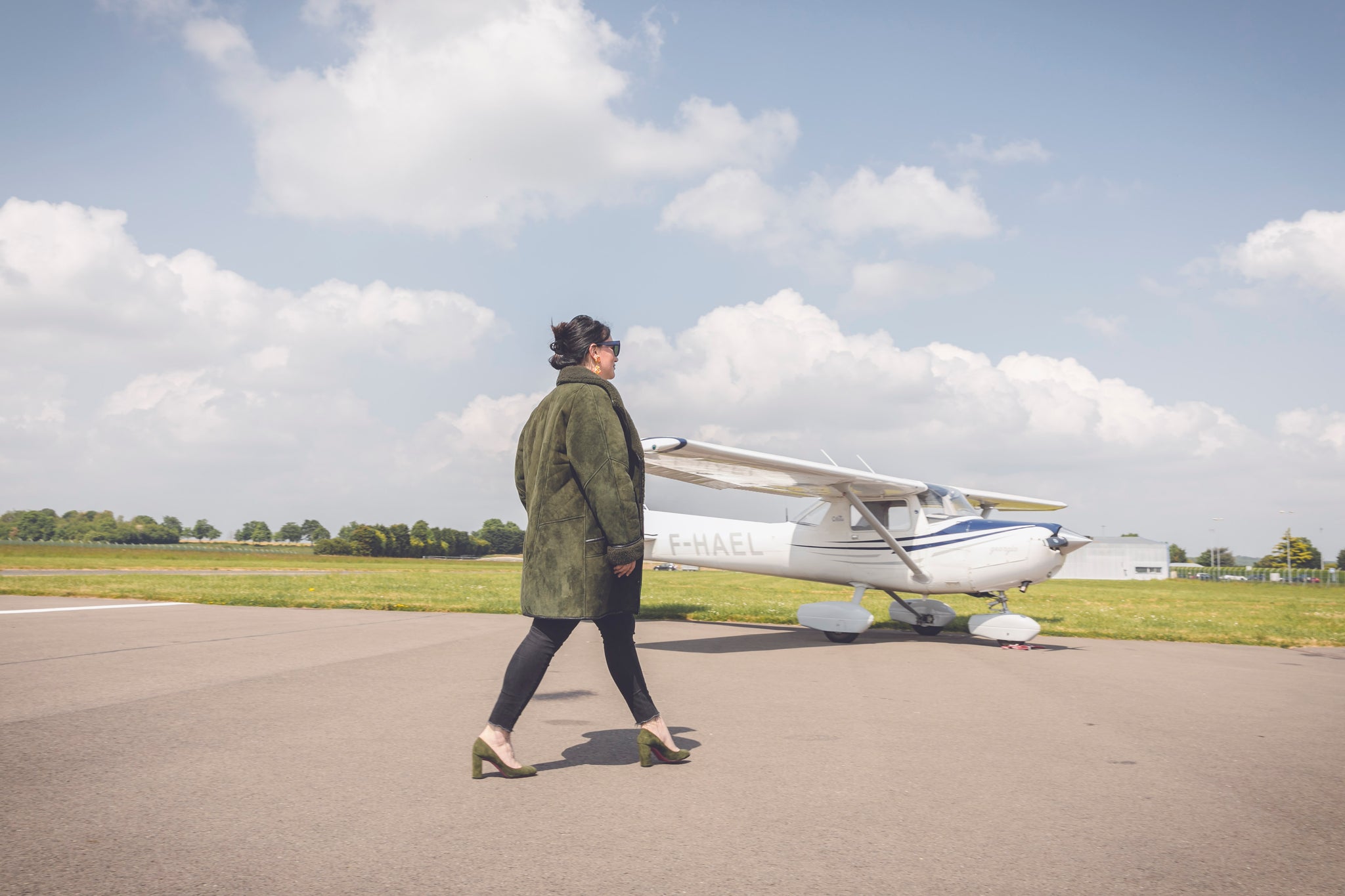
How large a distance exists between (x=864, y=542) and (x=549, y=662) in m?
9.05

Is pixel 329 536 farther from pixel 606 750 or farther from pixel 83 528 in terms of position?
pixel 606 750

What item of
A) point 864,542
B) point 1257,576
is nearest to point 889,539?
point 864,542

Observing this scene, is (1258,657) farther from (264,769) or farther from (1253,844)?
(264,769)

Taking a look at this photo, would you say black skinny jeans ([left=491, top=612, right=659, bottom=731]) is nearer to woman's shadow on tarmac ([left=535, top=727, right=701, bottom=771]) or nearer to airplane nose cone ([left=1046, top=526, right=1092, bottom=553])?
woman's shadow on tarmac ([left=535, top=727, right=701, bottom=771])

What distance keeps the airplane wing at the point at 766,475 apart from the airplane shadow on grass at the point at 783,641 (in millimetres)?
2118

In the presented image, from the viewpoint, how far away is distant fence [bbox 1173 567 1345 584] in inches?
3000

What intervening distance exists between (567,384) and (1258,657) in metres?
9.88

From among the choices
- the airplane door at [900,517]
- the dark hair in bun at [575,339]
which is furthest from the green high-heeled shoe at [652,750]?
the airplane door at [900,517]

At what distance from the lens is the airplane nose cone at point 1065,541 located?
1073 centimetres

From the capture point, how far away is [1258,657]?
388 inches

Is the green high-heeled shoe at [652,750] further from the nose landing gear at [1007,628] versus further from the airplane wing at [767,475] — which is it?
the nose landing gear at [1007,628]

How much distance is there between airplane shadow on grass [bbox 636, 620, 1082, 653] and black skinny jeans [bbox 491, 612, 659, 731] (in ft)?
16.8

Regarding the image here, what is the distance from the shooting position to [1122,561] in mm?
84875

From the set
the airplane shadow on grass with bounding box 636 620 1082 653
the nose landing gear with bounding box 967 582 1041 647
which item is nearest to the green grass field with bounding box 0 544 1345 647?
the airplane shadow on grass with bounding box 636 620 1082 653
